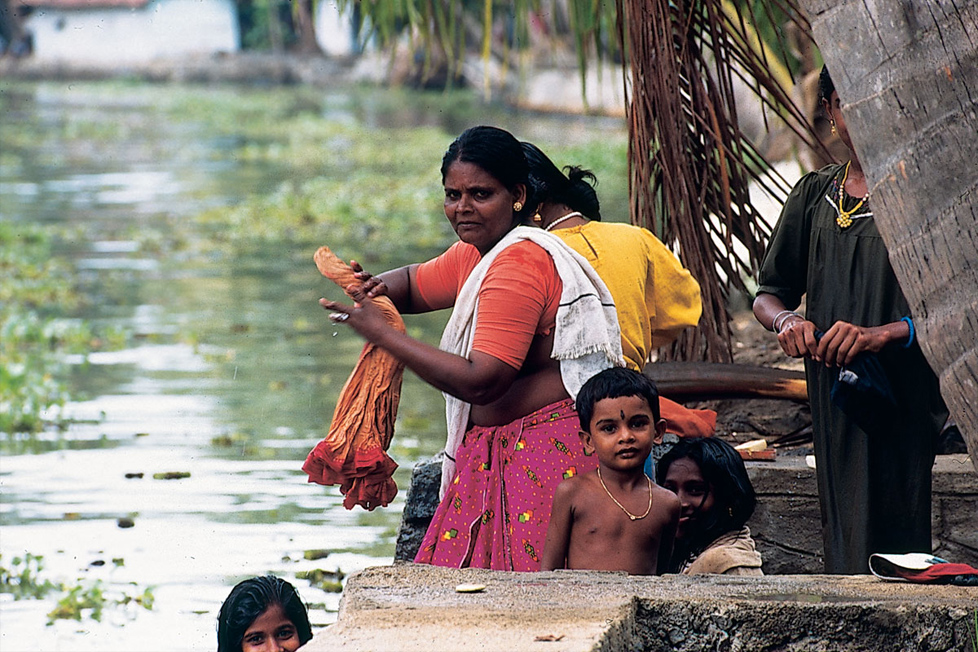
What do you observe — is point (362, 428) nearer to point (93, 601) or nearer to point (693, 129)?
point (93, 601)

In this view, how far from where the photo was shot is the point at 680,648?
2.89 metres

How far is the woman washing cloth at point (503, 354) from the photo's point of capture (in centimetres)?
339

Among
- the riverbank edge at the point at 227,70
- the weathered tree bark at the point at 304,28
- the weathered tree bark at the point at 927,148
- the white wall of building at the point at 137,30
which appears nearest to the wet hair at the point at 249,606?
the weathered tree bark at the point at 927,148

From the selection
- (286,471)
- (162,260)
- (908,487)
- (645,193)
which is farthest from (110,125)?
(908,487)

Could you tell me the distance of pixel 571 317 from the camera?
3461 millimetres

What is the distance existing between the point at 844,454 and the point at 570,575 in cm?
95

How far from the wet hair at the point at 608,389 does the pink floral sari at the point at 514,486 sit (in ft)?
0.36

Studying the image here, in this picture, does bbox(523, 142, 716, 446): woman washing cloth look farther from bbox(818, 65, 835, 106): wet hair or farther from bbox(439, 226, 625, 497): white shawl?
bbox(818, 65, 835, 106): wet hair

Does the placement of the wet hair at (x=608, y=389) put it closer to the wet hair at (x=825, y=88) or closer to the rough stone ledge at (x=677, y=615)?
the rough stone ledge at (x=677, y=615)

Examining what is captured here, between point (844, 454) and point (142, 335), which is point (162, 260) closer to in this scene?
point (142, 335)

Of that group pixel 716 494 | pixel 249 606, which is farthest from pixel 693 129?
pixel 249 606

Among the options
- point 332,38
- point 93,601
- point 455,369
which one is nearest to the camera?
point 455,369

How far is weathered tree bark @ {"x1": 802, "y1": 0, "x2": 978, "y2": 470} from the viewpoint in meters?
2.70

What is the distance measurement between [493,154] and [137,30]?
50.2 metres
